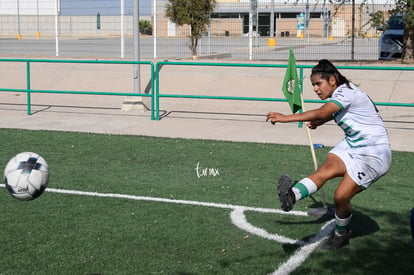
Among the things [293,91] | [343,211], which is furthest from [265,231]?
[293,91]

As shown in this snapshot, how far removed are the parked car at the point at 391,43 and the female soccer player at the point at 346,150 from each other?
50.5 feet

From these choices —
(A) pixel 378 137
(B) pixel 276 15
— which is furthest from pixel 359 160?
(B) pixel 276 15

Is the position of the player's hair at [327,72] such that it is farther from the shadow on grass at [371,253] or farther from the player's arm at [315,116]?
the shadow on grass at [371,253]

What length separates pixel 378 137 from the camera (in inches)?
239

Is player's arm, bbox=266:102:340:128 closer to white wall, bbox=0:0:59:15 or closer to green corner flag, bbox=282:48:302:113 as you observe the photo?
green corner flag, bbox=282:48:302:113

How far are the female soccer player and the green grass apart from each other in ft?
1.60

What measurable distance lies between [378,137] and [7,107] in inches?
496

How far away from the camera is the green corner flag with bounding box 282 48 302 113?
24.9 feet

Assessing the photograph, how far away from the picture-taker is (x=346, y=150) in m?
6.18

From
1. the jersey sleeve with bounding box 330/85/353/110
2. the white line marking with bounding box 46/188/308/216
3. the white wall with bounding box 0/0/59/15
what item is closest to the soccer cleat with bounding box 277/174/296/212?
the jersey sleeve with bounding box 330/85/353/110

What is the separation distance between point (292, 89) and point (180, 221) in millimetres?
2036

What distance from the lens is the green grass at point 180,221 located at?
5.80 meters

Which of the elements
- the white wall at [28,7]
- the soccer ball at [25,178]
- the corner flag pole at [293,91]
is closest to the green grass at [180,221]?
the soccer ball at [25,178]

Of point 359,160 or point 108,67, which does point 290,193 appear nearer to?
point 359,160
